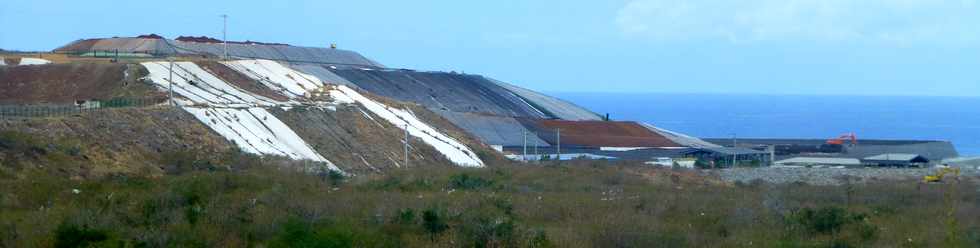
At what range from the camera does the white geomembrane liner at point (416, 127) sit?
43594 mm

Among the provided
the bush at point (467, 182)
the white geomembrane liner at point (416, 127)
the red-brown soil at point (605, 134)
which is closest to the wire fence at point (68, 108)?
the white geomembrane liner at point (416, 127)

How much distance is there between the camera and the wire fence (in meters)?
32.9

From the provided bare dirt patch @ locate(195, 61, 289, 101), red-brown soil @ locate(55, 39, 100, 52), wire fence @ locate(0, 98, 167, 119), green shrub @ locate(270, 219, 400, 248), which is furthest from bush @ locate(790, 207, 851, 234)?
red-brown soil @ locate(55, 39, 100, 52)

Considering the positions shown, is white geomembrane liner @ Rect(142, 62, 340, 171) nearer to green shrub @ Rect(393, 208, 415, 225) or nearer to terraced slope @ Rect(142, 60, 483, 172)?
terraced slope @ Rect(142, 60, 483, 172)

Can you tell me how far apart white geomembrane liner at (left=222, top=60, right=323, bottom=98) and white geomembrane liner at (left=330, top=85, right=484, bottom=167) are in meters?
1.41

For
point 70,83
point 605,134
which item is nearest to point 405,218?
point 70,83

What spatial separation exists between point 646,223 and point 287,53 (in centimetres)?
5649

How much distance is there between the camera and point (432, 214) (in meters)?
15.3

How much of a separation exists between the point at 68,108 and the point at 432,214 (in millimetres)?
22631

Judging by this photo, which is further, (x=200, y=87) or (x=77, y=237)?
(x=200, y=87)

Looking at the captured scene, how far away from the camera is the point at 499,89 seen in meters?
72.6

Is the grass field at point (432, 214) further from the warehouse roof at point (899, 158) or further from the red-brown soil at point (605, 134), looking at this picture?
the red-brown soil at point (605, 134)

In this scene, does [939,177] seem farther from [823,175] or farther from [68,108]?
[68,108]

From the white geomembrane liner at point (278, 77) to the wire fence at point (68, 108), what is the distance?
10372 millimetres
